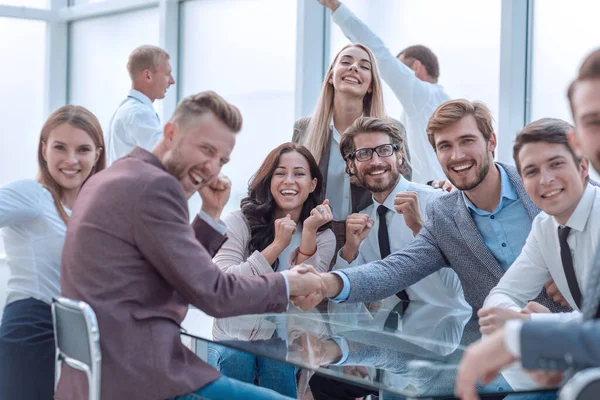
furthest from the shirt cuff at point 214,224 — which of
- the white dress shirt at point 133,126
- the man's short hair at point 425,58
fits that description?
the man's short hair at point 425,58

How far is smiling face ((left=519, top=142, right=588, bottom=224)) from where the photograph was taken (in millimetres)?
2340

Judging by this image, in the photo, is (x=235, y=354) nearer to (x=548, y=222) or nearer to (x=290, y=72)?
(x=548, y=222)

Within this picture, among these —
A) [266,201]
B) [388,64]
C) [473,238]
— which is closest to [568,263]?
[473,238]

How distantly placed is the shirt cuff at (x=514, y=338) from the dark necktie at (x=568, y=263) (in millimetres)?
1025

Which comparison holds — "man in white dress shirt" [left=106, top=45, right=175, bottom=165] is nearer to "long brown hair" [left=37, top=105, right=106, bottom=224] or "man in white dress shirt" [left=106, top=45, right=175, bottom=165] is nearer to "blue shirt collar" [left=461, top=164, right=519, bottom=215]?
"long brown hair" [left=37, top=105, right=106, bottom=224]

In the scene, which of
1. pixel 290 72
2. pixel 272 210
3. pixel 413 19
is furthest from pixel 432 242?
pixel 290 72

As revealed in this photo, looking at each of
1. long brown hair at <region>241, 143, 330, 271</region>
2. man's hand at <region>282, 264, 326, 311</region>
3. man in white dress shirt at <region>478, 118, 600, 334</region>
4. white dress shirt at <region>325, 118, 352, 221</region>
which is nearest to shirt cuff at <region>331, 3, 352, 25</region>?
white dress shirt at <region>325, 118, 352, 221</region>

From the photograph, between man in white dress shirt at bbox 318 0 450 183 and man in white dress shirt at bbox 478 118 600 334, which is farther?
man in white dress shirt at bbox 318 0 450 183

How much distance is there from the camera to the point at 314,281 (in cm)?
232

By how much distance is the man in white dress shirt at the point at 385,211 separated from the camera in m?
3.11

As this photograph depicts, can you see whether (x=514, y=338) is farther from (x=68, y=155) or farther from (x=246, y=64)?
(x=246, y=64)

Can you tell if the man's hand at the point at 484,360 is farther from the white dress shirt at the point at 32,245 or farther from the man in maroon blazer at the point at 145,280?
the white dress shirt at the point at 32,245

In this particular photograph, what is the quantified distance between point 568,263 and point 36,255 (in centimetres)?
152

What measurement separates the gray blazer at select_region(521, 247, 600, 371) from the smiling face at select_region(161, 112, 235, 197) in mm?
976
